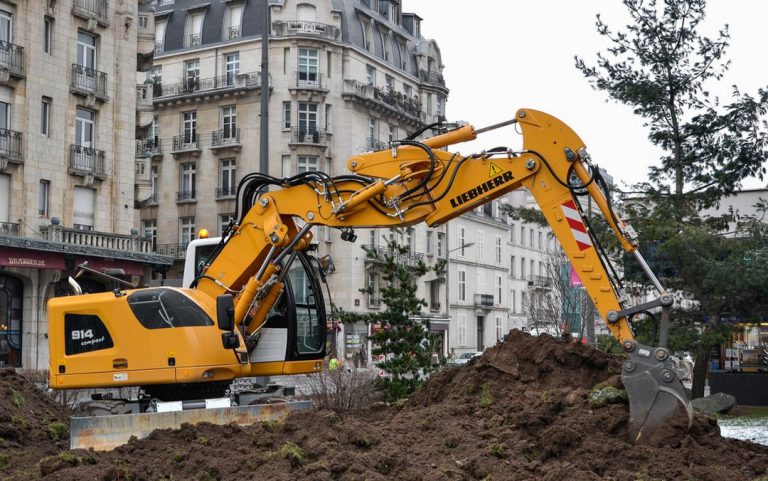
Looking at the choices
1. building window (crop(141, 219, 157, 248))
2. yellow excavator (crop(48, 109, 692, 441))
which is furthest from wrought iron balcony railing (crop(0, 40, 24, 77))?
building window (crop(141, 219, 157, 248))

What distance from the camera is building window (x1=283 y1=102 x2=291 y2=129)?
60.5 meters

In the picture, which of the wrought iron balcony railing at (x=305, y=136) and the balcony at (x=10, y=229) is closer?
the balcony at (x=10, y=229)

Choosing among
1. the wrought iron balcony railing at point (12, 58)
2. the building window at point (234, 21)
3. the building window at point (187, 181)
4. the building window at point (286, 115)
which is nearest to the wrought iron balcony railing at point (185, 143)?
the building window at point (187, 181)

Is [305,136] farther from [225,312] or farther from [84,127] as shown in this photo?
[225,312]

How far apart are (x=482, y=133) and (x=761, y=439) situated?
867cm

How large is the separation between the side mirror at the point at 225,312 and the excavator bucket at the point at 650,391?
197 inches

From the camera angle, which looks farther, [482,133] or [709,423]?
[482,133]

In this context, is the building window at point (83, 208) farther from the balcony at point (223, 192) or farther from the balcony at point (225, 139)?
the balcony at point (225, 139)

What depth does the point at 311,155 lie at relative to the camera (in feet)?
198

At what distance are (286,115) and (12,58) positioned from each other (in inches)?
1010

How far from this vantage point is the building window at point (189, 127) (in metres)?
62.2

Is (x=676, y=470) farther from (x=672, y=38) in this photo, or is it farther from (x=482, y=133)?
(x=672, y=38)

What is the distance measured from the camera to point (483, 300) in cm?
8000

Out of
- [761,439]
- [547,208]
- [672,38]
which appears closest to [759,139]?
[672,38]
